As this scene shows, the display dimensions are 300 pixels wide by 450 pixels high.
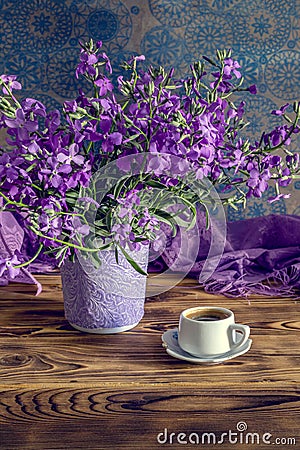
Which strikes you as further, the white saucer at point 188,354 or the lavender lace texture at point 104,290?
the lavender lace texture at point 104,290

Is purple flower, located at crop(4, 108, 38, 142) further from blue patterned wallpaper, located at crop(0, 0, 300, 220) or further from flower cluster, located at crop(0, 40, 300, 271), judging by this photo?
blue patterned wallpaper, located at crop(0, 0, 300, 220)

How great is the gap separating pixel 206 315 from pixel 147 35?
952mm

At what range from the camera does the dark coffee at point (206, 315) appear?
3.68ft

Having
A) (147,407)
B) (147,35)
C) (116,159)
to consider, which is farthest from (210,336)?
(147,35)

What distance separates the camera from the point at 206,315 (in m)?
1.13

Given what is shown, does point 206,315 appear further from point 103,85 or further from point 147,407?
point 103,85

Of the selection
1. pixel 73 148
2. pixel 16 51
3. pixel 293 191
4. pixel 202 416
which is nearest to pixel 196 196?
pixel 73 148

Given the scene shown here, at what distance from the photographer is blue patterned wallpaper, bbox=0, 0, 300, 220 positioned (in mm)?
1757

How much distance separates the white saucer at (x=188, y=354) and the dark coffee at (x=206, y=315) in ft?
0.19

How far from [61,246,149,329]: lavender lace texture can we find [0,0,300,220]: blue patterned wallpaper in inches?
30.1

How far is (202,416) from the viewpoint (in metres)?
1.00

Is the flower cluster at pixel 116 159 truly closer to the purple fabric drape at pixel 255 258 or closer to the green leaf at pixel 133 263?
the green leaf at pixel 133 263

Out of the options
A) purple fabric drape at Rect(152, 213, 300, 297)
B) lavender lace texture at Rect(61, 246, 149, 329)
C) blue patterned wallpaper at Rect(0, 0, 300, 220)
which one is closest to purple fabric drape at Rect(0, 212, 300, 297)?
purple fabric drape at Rect(152, 213, 300, 297)

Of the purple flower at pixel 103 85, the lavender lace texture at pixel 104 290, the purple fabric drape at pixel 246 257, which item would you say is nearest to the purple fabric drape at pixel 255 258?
the purple fabric drape at pixel 246 257
